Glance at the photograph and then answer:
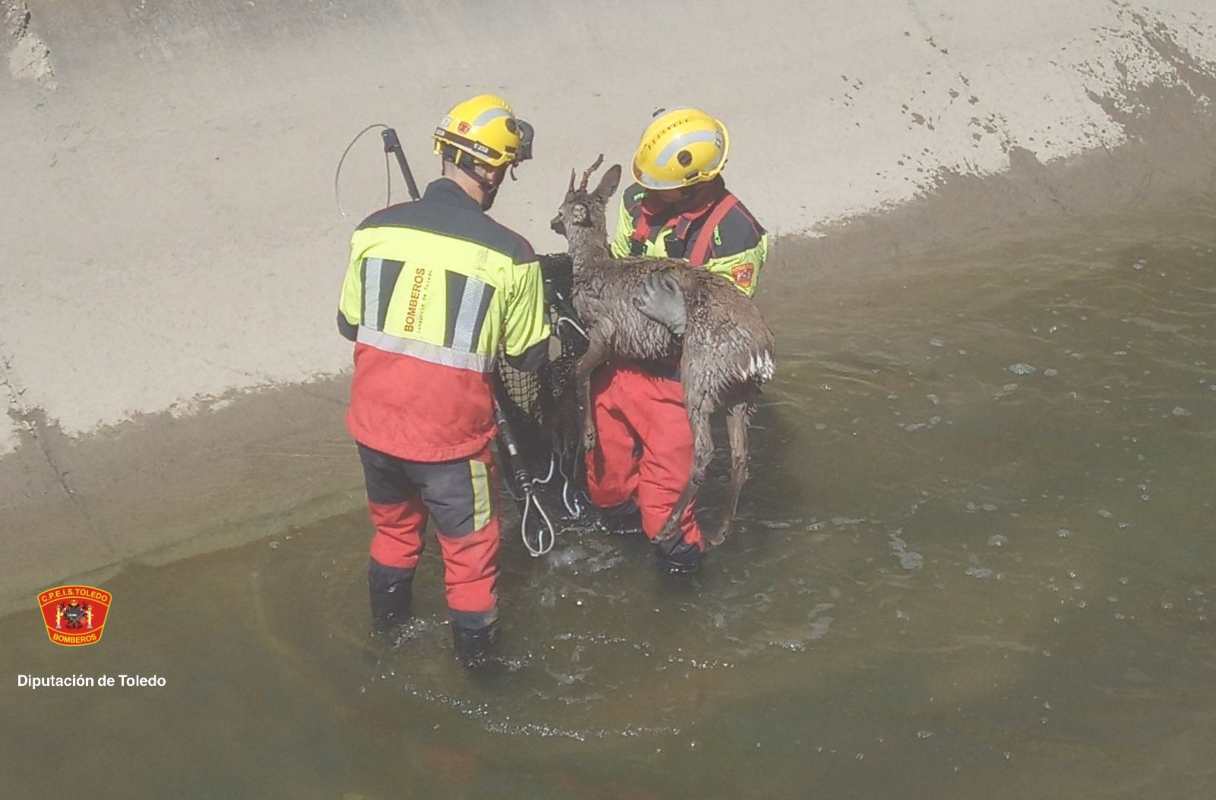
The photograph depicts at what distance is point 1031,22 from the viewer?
9484 mm

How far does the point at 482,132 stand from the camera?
12.3 ft

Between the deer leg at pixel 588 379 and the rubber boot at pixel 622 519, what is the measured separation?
451mm

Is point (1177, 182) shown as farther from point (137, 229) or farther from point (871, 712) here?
point (137, 229)

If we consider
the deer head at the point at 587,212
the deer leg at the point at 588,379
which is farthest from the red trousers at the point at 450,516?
the deer head at the point at 587,212

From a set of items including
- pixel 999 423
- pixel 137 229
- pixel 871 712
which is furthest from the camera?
pixel 137 229

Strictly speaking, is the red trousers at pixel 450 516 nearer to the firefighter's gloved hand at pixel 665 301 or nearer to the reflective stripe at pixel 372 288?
the reflective stripe at pixel 372 288

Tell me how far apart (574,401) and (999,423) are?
254cm

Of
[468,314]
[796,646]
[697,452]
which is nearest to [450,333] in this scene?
[468,314]

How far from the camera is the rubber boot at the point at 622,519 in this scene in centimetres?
505

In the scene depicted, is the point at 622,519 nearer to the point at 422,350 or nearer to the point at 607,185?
the point at 607,185

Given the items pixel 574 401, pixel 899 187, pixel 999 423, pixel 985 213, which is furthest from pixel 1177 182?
pixel 574 401

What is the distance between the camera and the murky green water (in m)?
3.93

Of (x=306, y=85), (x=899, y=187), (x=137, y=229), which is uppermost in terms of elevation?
(x=306, y=85)

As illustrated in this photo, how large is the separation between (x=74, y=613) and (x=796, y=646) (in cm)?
301
